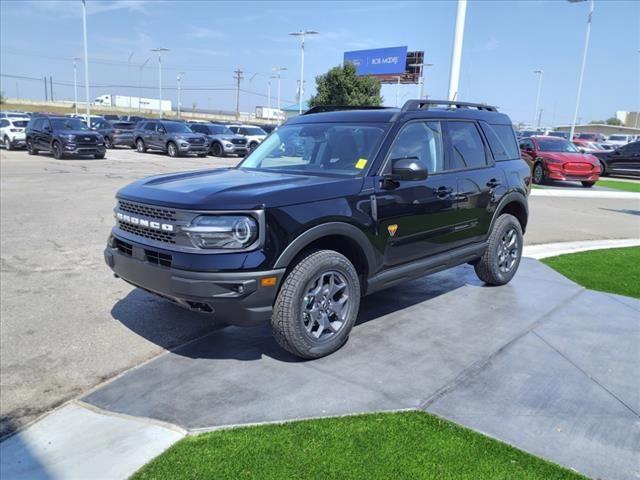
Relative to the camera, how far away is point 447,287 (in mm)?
6082

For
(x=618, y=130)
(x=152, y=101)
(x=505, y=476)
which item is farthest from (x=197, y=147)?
(x=152, y=101)

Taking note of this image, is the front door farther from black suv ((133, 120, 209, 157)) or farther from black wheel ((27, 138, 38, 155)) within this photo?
black wheel ((27, 138, 38, 155))

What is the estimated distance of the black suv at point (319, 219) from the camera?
3.49 m

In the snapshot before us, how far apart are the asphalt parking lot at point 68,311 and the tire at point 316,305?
127 centimetres

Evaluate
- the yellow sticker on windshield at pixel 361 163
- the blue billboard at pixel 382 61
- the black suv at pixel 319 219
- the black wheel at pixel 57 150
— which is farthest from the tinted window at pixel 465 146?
the blue billboard at pixel 382 61

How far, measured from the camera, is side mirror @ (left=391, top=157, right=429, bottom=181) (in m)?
4.11

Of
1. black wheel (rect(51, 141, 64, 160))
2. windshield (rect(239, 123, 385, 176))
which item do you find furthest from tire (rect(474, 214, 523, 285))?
black wheel (rect(51, 141, 64, 160))

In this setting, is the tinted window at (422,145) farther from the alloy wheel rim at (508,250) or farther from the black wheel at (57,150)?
the black wheel at (57,150)

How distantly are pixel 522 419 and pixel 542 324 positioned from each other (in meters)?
1.89

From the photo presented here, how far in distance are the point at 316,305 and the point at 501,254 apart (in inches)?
118

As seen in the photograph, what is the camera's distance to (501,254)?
6.02 metres

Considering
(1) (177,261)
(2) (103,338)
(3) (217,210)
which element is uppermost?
(3) (217,210)

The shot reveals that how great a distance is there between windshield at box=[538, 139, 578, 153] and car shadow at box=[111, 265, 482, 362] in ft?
49.4

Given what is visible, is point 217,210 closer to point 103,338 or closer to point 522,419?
point 103,338
